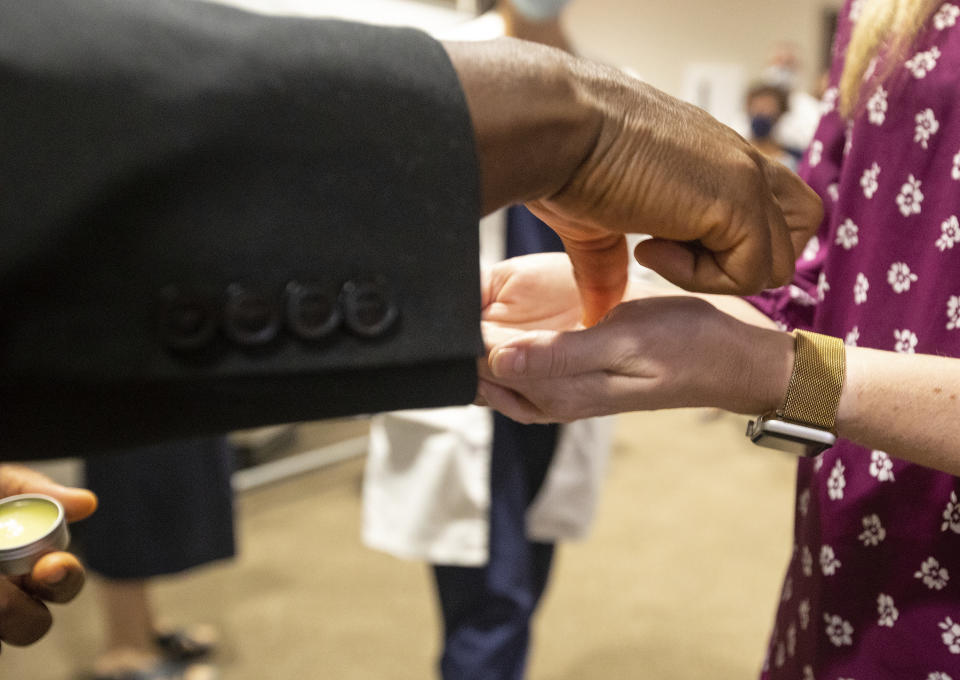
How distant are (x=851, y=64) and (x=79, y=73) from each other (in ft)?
2.10

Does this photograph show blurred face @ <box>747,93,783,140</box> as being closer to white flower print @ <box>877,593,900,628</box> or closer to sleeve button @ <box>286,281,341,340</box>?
white flower print @ <box>877,593,900,628</box>

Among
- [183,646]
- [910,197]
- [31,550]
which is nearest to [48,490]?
[31,550]

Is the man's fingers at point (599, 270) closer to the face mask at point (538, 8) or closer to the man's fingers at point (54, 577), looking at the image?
the man's fingers at point (54, 577)

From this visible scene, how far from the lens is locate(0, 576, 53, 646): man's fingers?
545 mm

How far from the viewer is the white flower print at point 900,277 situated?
0.64 metres

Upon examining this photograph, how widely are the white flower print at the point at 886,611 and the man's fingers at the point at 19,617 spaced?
0.66 metres

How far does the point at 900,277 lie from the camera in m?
0.65

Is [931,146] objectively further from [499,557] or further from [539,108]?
[499,557]

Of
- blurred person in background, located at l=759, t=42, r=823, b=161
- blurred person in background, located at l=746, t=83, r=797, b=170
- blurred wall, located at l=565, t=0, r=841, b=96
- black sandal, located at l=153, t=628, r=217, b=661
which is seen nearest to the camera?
black sandal, located at l=153, t=628, r=217, b=661

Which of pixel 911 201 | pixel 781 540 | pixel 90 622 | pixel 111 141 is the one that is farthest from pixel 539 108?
pixel 781 540

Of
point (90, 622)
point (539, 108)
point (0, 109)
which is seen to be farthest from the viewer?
point (90, 622)

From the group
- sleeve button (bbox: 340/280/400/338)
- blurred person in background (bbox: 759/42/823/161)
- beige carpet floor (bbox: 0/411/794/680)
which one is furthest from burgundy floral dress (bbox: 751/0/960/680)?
blurred person in background (bbox: 759/42/823/161)

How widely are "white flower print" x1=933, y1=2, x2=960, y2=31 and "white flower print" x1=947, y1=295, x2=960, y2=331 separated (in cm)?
22

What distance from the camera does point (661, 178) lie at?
0.44 m
